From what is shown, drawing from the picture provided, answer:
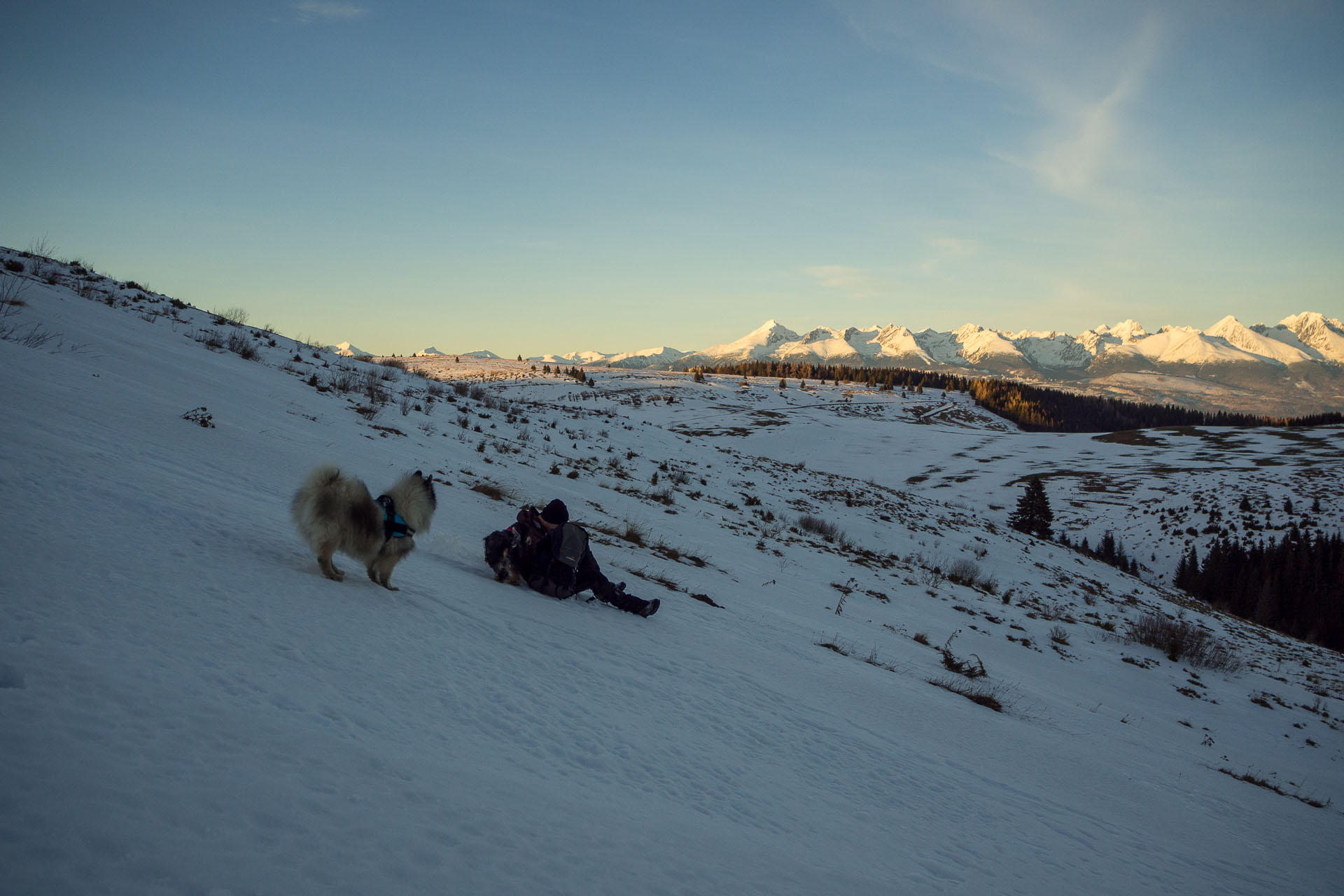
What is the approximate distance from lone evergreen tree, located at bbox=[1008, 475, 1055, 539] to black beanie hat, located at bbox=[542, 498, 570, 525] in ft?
148

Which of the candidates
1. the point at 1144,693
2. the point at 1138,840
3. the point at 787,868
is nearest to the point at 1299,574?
the point at 1144,693

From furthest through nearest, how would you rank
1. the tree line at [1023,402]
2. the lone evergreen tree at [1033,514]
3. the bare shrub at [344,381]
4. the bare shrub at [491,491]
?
the tree line at [1023,402], the lone evergreen tree at [1033,514], the bare shrub at [344,381], the bare shrub at [491,491]

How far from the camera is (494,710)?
9.88 feet

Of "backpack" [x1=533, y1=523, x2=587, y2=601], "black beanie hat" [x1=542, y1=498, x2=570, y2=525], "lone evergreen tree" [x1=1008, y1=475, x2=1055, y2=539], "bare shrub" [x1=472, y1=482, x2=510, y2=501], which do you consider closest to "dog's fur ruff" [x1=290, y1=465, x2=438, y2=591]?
"black beanie hat" [x1=542, y1=498, x2=570, y2=525]

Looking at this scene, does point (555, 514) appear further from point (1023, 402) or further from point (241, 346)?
point (1023, 402)

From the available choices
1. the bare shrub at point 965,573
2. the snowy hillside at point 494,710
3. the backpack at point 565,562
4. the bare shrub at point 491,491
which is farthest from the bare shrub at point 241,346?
the bare shrub at point 965,573

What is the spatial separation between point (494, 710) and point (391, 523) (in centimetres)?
189

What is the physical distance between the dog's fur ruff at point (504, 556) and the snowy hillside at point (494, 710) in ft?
0.70

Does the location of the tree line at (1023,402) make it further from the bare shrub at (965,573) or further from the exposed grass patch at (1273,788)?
the exposed grass patch at (1273,788)

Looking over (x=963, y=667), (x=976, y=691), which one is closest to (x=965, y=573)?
(x=963, y=667)

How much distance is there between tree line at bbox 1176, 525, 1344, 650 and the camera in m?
43.5

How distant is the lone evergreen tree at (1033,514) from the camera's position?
144 feet

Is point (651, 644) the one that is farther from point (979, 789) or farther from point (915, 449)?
point (915, 449)

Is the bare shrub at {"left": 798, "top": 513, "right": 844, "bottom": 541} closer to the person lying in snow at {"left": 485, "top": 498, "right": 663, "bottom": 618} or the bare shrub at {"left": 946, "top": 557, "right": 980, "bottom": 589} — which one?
the bare shrub at {"left": 946, "top": 557, "right": 980, "bottom": 589}
